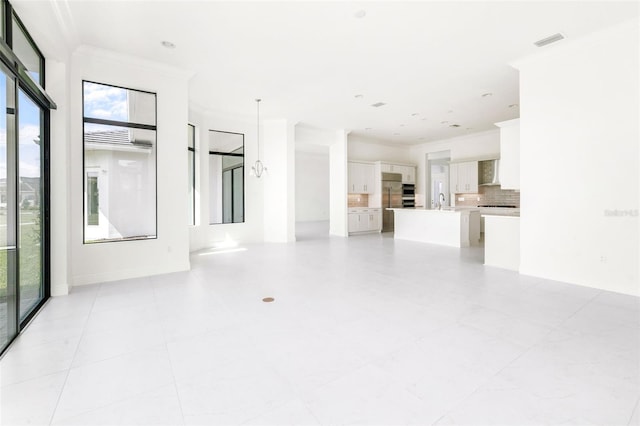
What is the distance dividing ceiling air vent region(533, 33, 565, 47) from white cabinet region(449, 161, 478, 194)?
5.90 metres

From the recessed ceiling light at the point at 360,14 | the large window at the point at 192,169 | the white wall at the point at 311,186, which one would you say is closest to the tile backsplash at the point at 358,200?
the white wall at the point at 311,186

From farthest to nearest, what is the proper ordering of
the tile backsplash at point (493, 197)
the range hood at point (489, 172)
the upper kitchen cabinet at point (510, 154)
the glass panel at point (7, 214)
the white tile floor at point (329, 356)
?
the tile backsplash at point (493, 197)
the range hood at point (489, 172)
the upper kitchen cabinet at point (510, 154)
the glass panel at point (7, 214)
the white tile floor at point (329, 356)

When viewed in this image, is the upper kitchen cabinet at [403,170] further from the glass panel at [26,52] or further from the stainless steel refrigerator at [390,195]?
the glass panel at [26,52]

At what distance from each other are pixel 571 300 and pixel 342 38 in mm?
4227

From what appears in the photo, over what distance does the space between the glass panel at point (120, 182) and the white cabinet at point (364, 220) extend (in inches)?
243

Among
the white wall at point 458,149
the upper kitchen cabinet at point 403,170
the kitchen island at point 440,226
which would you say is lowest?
the kitchen island at point 440,226

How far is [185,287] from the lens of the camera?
14.0ft

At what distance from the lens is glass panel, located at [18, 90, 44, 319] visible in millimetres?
3027

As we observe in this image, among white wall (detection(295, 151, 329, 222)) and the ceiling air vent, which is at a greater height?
the ceiling air vent

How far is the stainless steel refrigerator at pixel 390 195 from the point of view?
10984 mm

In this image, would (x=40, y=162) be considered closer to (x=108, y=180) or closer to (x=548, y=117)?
(x=108, y=180)

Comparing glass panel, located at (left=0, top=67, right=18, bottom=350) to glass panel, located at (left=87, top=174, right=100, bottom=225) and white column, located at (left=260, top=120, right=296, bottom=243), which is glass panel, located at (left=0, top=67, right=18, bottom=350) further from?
white column, located at (left=260, top=120, right=296, bottom=243)

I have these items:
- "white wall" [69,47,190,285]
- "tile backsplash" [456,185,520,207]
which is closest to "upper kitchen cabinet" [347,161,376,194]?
"tile backsplash" [456,185,520,207]

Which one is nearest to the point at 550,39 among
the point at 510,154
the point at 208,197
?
the point at 510,154
